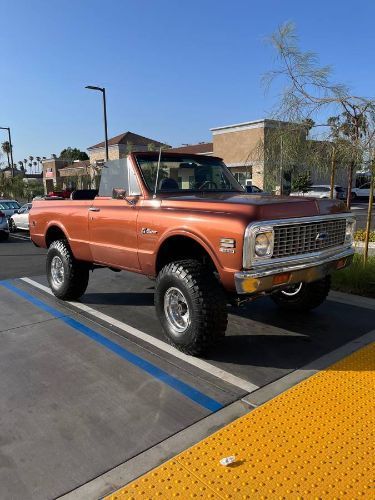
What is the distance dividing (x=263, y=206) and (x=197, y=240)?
0.66 metres

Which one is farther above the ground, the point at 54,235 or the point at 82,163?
the point at 82,163

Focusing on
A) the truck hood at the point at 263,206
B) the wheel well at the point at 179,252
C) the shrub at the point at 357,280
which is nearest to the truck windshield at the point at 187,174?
the truck hood at the point at 263,206

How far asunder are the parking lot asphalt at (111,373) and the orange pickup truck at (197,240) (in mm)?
379

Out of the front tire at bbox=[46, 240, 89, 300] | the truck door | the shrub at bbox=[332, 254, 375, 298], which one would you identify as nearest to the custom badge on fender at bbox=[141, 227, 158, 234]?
the truck door

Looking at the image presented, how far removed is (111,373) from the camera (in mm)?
3752

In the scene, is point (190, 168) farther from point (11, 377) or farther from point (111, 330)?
point (11, 377)

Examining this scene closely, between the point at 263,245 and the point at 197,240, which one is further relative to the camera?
the point at 197,240

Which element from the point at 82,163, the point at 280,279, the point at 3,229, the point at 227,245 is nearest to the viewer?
the point at 227,245

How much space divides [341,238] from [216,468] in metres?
2.89

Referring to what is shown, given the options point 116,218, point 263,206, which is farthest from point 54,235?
point 263,206

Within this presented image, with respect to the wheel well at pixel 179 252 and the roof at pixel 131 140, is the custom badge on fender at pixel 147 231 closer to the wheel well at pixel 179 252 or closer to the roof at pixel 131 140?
the wheel well at pixel 179 252

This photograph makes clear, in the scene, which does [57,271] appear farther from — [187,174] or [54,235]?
[187,174]

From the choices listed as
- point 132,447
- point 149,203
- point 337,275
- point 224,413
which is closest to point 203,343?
point 224,413

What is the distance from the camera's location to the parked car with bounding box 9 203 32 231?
52.6ft
